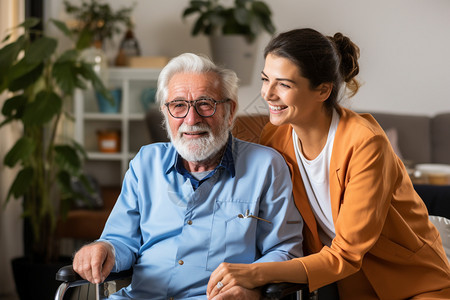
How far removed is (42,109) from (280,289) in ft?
6.87

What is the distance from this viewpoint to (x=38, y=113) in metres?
3.02

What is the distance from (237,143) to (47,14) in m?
3.29

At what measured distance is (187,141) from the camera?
67.1 inches

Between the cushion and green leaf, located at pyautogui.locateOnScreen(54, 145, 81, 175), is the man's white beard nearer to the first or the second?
the cushion

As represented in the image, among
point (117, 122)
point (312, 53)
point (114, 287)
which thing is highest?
point (312, 53)

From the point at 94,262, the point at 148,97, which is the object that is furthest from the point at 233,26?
the point at 94,262

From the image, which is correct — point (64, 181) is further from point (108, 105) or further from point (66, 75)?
point (108, 105)

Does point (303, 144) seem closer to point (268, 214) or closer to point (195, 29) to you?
point (268, 214)

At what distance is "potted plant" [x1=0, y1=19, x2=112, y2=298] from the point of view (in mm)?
3010

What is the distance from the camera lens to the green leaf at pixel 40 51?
2969mm

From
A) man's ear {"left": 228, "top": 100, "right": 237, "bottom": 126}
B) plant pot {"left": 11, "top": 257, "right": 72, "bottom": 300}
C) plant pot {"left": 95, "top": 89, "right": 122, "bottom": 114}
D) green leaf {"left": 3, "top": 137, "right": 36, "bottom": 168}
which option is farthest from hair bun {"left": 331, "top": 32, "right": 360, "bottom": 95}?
plant pot {"left": 95, "top": 89, "right": 122, "bottom": 114}

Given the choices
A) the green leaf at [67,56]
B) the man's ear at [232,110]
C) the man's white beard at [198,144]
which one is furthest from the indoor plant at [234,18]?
the man's white beard at [198,144]

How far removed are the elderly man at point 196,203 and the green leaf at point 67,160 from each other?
153 cm

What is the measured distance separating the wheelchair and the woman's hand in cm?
4
